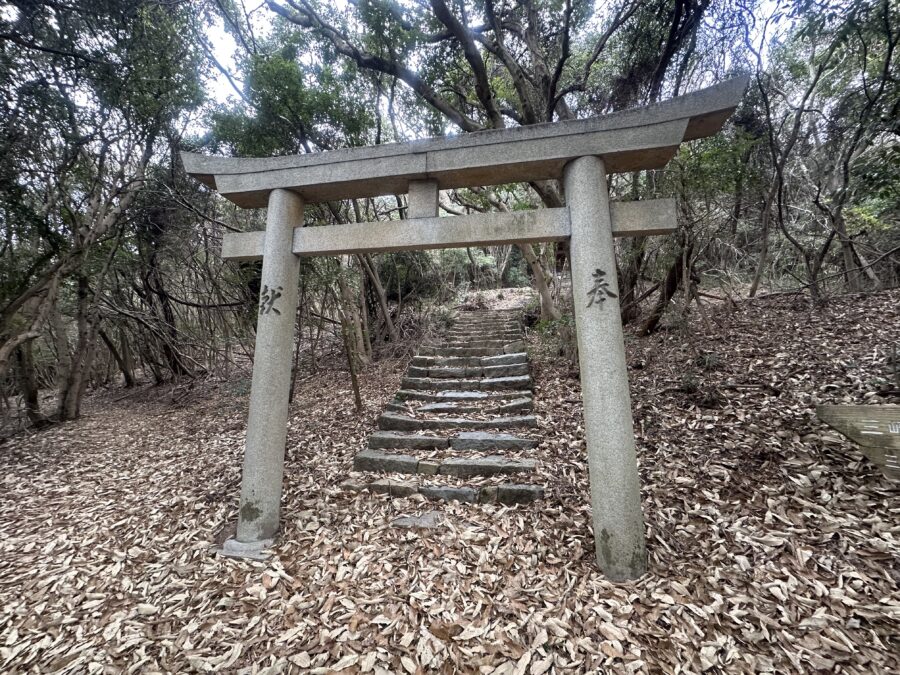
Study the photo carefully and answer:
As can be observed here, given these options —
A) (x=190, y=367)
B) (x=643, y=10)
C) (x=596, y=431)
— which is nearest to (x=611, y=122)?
(x=596, y=431)

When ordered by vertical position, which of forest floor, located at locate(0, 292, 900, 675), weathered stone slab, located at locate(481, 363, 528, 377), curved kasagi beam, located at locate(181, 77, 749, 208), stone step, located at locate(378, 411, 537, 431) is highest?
curved kasagi beam, located at locate(181, 77, 749, 208)

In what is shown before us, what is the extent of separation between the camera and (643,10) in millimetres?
5555

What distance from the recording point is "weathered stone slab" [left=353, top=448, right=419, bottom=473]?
152 inches

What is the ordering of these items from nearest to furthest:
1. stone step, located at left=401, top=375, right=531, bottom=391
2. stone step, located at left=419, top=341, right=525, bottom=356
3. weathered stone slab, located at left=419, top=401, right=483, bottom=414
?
weathered stone slab, located at left=419, top=401, right=483, bottom=414 → stone step, located at left=401, top=375, right=531, bottom=391 → stone step, located at left=419, top=341, right=525, bottom=356

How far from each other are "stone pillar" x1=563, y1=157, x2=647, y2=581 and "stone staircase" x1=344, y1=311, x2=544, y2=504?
98cm

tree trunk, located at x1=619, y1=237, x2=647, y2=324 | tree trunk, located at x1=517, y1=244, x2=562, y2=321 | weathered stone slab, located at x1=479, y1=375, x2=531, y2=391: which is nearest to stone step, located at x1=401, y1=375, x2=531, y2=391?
weathered stone slab, located at x1=479, y1=375, x2=531, y2=391

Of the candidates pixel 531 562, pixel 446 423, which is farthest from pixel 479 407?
pixel 531 562

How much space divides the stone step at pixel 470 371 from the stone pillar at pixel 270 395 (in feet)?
10.9

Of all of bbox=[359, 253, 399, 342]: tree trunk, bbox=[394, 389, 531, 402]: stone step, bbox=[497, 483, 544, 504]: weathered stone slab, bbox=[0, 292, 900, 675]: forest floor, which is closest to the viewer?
bbox=[0, 292, 900, 675]: forest floor

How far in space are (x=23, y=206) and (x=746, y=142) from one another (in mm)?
10396

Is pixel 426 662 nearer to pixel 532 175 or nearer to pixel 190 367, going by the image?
pixel 532 175

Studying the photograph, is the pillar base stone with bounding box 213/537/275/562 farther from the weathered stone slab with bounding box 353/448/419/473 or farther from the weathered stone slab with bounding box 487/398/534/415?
the weathered stone slab with bounding box 487/398/534/415

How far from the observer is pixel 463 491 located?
11.1ft

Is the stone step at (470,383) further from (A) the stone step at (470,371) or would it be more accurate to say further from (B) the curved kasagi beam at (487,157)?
(B) the curved kasagi beam at (487,157)
